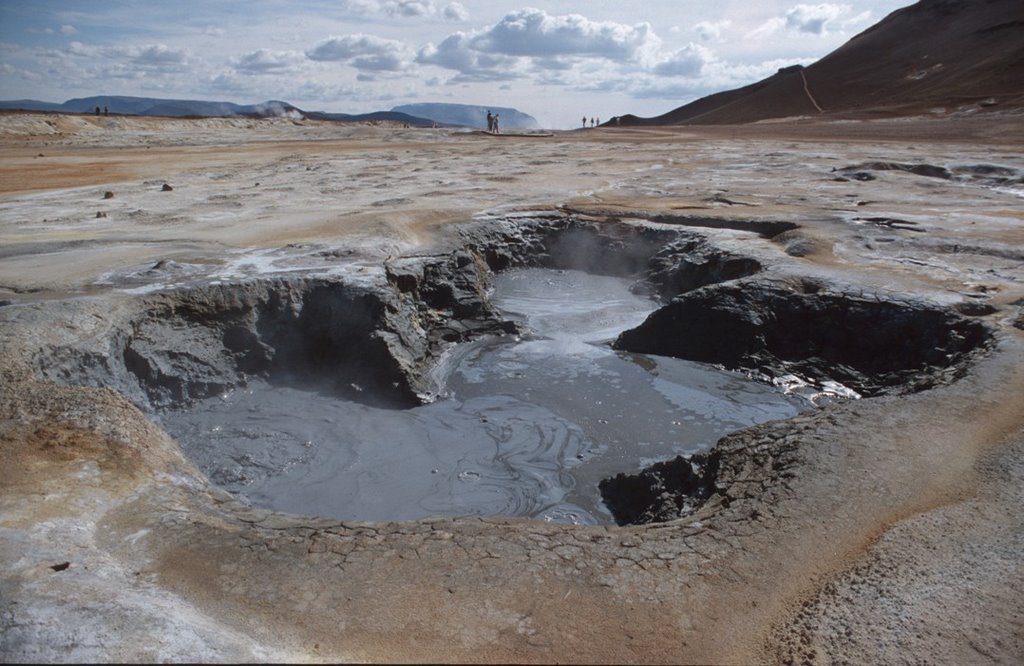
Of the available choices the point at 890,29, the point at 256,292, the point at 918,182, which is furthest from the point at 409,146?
the point at 890,29

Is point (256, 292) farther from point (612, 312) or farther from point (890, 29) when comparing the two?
point (890, 29)

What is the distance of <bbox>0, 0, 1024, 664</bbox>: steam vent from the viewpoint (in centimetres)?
267

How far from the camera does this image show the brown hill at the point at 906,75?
29.8 meters

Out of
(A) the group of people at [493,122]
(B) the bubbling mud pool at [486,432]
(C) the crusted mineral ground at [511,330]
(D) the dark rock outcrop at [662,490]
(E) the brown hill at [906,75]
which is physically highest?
(E) the brown hill at [906,75]

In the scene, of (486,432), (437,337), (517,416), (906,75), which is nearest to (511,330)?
(437,337)

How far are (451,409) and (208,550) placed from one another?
3456mm

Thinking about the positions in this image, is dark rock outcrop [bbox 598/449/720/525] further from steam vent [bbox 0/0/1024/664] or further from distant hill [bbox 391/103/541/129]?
distant hill [bbox 391/103/541/129]

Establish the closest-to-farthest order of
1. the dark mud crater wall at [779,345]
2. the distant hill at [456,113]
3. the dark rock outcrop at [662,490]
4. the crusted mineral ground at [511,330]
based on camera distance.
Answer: the crusted mineral ground at [511,330] < the dark rock outcrop at [662,490] < the dark mud crater wall at [779,345] < the distant hill at [456,113]

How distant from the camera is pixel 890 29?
42531 mm

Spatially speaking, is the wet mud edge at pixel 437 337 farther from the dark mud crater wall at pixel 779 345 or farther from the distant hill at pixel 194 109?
the distant hill at pixel 194 109

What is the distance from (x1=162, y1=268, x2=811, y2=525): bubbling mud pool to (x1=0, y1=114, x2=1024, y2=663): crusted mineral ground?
35cm

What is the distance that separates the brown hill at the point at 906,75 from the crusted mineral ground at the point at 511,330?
774 inches

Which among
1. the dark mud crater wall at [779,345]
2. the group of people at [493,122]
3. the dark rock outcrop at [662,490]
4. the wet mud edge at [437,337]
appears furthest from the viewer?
the group of people at [493,122]

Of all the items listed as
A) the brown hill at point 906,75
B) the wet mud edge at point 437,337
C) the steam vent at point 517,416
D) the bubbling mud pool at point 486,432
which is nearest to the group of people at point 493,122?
the brown hill at point 906,75
